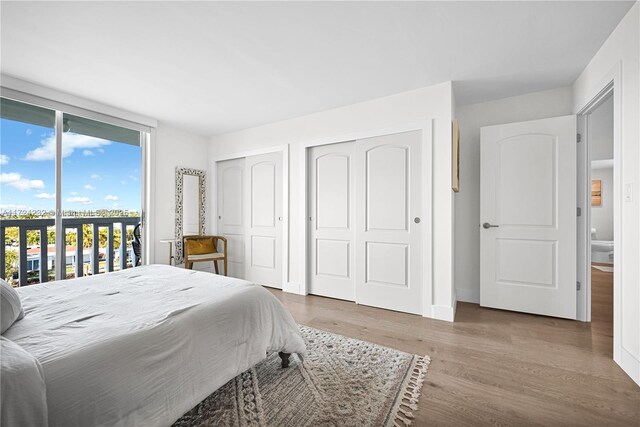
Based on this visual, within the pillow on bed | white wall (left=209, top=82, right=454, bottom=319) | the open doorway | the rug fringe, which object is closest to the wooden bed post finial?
the rug fringe

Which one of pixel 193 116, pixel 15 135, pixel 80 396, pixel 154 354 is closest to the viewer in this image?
pixel 80 396

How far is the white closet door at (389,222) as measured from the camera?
116 inches

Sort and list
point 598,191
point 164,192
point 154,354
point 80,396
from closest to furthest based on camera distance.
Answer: point 80,396 → point 154,354 → point 164,192 → point 598,191

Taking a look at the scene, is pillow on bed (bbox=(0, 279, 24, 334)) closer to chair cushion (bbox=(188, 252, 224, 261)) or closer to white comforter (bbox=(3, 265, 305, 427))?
white comforter (bbox=(3, 265, 305, 427))

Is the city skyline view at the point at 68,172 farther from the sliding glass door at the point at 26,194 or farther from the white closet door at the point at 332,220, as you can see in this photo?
the white closet door at the point at 332,220

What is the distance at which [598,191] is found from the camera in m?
6.20

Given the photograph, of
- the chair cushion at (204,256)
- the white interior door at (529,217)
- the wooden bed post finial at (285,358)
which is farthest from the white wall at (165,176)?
the white interior door at (529,217)

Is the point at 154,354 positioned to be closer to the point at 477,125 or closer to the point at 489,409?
the point at 489,409

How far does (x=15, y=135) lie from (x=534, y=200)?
5385 millimetres

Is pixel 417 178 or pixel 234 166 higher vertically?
pixel 234 166

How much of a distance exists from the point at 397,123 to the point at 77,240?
3.96m

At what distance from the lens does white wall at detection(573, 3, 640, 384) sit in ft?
5.61

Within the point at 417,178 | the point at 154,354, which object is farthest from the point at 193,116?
the point at 154,354

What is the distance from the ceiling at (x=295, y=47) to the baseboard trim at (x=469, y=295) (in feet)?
7.41
